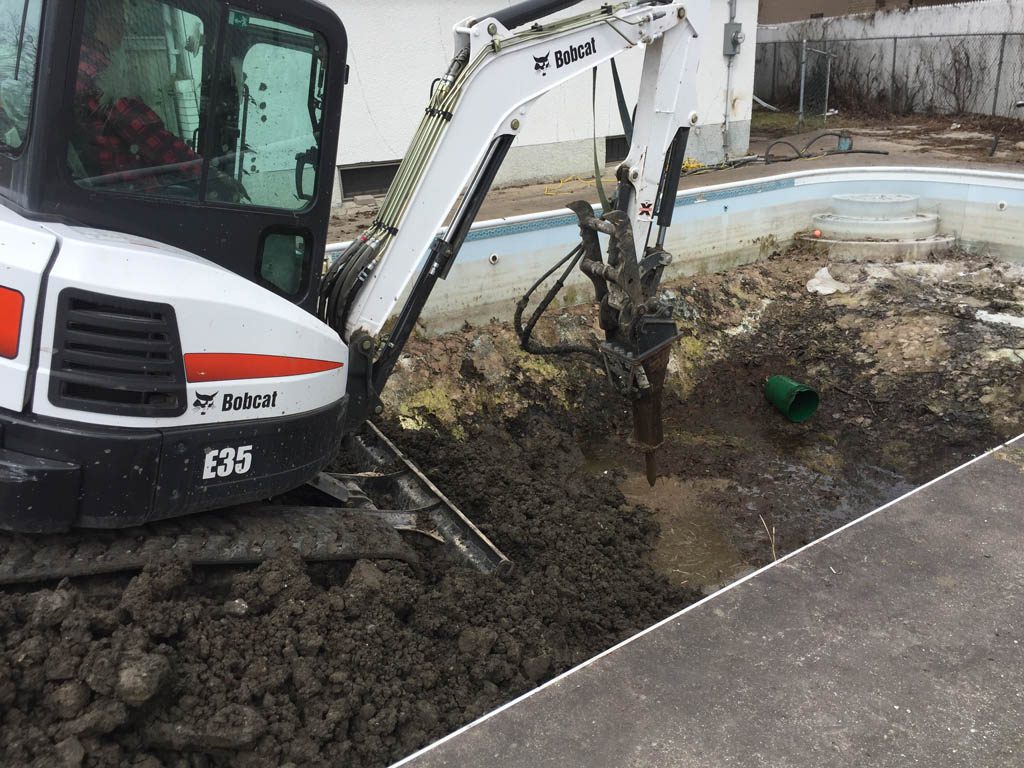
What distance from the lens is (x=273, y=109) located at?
360cm

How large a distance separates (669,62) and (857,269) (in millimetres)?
5667

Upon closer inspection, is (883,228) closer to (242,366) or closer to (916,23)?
(242,366)

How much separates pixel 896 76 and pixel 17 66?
1966cm

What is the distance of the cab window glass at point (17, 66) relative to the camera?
313 cm

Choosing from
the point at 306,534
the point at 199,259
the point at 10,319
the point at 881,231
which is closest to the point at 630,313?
the point at 306,534

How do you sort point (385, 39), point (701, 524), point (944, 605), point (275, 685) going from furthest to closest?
point (385, 39)
point (701, 524)
point (944, 605)
point (275, 685)

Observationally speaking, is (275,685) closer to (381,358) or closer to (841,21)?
(381,358)

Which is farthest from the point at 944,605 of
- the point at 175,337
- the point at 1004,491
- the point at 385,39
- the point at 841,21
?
the point at 841,21

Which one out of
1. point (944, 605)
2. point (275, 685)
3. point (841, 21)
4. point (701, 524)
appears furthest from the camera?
point (841, 21)

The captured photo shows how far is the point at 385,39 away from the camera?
10375 millimetres

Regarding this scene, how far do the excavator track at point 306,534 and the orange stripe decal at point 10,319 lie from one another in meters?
0.80

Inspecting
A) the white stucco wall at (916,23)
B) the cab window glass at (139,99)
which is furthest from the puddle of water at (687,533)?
the white stucco wall at (916,23)

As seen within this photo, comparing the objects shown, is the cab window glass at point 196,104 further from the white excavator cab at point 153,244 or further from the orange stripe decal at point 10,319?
the orange stripe decal at point 10,319

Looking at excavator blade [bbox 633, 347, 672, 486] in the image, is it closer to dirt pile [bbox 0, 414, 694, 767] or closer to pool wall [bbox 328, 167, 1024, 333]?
dirt pile [bbox 0, 414, 694, 767]
